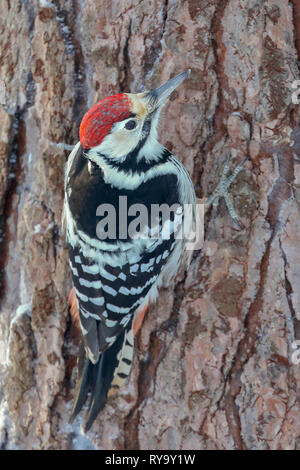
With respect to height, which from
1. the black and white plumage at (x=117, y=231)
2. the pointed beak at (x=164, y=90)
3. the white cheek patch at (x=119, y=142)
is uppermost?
the pointed beak at (x=164, y=90)

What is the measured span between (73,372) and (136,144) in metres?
0.94

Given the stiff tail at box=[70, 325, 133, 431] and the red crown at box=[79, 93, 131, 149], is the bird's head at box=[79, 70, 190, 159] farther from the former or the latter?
the stiff tail at box=[70, 325, 133, 431]

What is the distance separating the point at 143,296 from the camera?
1.95 metres

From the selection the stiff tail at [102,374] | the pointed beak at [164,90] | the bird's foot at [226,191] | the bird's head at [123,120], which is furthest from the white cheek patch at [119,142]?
the stiff tail at [102,374]

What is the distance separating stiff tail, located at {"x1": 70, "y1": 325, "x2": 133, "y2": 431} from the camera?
1981 millimetres

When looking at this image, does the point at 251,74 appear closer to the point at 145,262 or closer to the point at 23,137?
the point at 145,262

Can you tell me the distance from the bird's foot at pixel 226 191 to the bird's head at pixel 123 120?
A: 1.03 ft

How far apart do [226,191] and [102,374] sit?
847mm

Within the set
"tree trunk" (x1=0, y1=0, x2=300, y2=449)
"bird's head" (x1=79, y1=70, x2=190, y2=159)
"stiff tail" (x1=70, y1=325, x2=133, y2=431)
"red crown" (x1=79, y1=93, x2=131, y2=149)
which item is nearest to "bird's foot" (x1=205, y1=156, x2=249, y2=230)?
"tree trunk" (x1=0, y1=0, x2=300, y2=449)

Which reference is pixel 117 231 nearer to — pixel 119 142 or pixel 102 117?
pixel 119 142

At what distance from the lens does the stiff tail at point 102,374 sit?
6.50 feet

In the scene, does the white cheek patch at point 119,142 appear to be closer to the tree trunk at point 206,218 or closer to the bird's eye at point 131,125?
the bird's eye at point 131,125

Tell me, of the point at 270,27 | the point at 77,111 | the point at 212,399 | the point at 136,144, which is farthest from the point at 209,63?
the point at 212,399

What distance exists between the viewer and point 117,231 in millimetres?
1909
